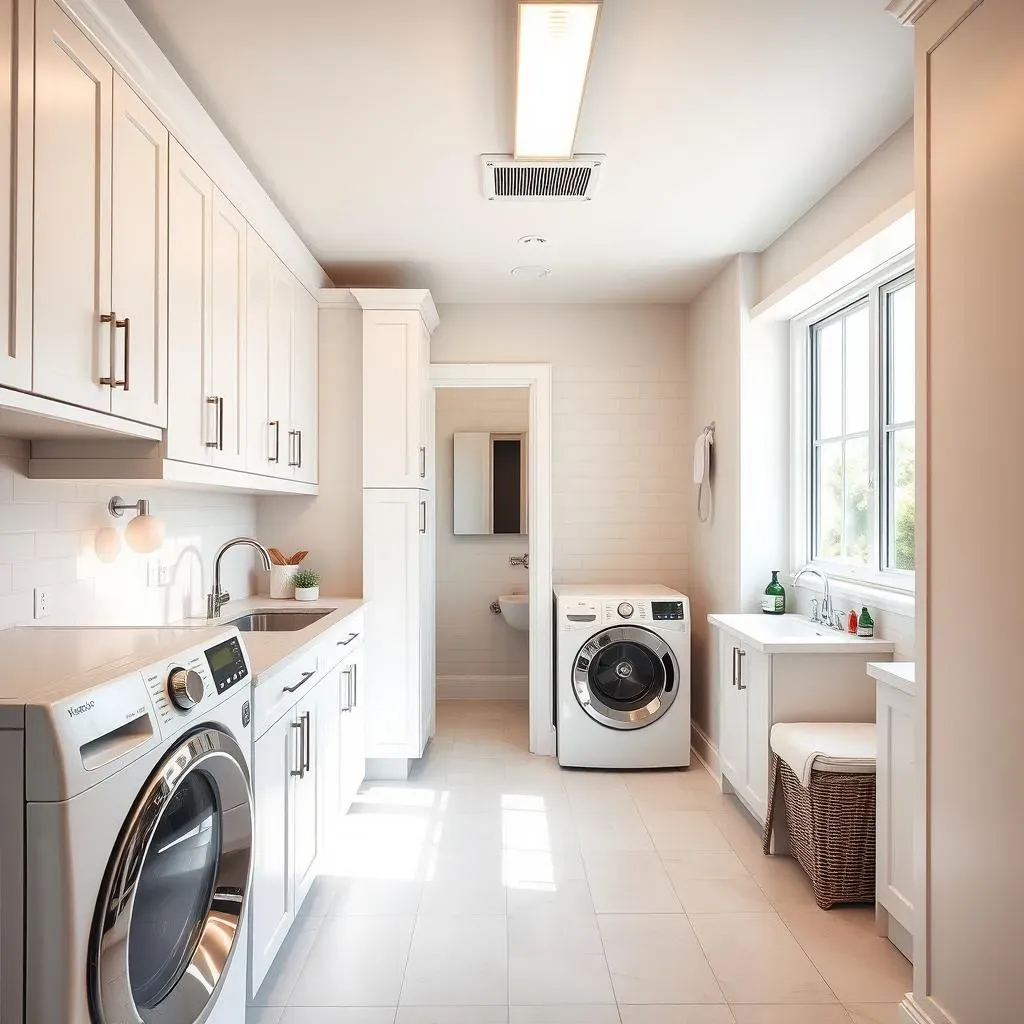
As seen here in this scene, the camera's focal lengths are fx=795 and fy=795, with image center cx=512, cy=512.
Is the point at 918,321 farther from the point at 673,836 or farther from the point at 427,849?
the point at 427,849

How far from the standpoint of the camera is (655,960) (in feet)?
7.54

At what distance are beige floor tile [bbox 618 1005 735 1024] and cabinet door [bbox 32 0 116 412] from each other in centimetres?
197

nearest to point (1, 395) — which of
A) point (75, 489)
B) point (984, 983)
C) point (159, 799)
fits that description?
point (159, 799)

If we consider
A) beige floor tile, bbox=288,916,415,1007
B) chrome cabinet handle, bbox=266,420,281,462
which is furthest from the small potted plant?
beige floor tile, bbox=288,916,415,1007

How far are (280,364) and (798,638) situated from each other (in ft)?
7.49

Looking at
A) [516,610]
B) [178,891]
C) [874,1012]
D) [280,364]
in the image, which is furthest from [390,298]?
[874,1012]

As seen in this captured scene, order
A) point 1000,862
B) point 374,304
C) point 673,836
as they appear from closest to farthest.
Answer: point 1000,862
point 673,836
point 374,304

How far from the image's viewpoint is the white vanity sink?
526 cm

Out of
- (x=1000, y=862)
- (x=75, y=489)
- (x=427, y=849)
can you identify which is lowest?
(x=427, y=849)

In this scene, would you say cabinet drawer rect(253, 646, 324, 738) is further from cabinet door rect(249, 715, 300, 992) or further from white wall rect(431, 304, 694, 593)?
white wall rect(431, 304, 694, 593)

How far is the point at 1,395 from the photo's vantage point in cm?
141

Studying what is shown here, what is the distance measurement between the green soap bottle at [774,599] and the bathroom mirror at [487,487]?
87.6 inches

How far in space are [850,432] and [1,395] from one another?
2.97m

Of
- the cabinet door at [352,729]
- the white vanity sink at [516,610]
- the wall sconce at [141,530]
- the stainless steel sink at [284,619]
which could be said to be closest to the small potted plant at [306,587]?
the stainless steel sink at [284,619]
